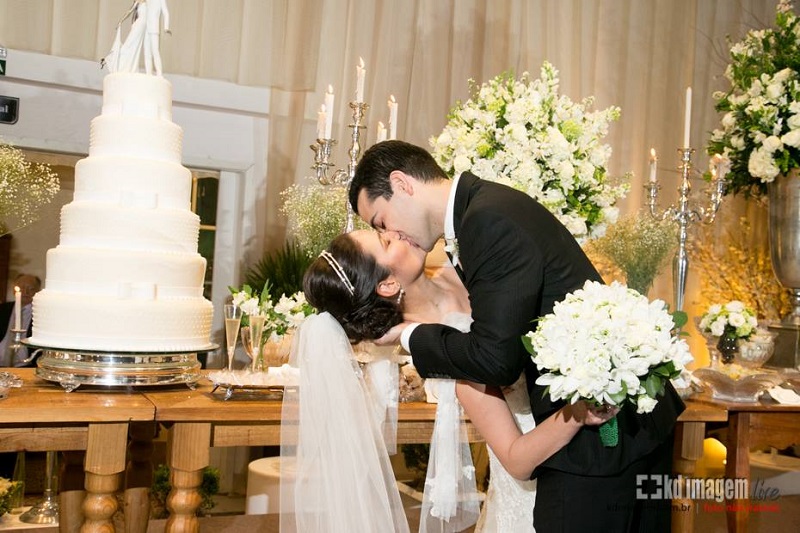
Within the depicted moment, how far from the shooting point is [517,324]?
2.15 metres

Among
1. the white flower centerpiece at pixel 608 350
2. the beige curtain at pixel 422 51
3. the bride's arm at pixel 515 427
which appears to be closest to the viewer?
the white flower centerpiece at pixel 608 350

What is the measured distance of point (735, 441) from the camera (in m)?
3.62

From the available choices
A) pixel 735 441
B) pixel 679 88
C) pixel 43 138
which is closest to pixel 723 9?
pixel 679 88

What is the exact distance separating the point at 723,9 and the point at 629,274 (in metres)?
3.37

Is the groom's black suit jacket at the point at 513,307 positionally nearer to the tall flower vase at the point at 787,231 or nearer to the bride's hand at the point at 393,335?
the bride's hand at the point at 393,335

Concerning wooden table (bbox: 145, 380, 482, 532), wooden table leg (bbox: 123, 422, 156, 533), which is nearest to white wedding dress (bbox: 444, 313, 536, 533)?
wooden table (bbox: 145, 380, 482, 532)

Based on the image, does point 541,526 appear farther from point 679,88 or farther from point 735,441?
point 679,88

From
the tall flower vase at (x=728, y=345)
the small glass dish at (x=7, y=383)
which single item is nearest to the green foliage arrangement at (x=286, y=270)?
the small glass dish at (x=7, y=383)

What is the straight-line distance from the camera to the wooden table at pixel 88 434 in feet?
8.38

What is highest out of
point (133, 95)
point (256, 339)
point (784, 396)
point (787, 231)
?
point (133, 95)

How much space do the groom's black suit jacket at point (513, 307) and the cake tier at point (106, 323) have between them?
1124 millimetres

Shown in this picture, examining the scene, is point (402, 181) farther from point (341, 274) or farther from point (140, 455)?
point (140, 455)

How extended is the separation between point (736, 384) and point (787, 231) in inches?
60.9

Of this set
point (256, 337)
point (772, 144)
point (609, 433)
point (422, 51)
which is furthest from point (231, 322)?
point (422, 51)
